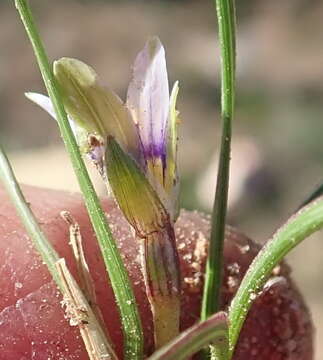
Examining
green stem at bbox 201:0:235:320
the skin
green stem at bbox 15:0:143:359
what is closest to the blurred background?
the skin

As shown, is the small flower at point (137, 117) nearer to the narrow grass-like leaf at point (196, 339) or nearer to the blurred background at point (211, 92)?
the narrow grass-like leaf at point (196, 339)

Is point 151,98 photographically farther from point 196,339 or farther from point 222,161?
point 196,339

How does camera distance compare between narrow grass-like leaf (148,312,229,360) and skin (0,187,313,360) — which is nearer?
narrow grass-like leaf (148,312,229,360)

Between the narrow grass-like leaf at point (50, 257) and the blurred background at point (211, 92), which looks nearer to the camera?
the narrow grass-like leaf at point (50, 257)

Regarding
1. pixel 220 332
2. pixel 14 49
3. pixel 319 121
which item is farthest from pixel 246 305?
pixel 14 49

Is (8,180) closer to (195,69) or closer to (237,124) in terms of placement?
(237,124)

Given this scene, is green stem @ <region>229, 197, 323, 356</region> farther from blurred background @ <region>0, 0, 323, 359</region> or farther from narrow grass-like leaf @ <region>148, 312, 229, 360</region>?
blurred background @ <region>0, 0, 323, 359</region>

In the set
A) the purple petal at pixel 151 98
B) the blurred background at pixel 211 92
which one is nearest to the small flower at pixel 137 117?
the purple petal at pixel 151 98
